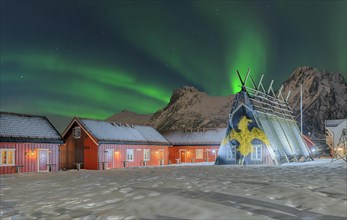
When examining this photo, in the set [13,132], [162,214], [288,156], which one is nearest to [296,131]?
[288,156]

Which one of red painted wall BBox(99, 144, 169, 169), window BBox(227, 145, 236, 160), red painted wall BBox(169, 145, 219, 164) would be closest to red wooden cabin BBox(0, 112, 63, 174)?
red painted wall BBox(99, 144, 169, 169)

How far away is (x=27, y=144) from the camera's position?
3584cm

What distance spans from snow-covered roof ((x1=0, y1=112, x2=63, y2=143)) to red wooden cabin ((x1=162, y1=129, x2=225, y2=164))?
2429 centimetres

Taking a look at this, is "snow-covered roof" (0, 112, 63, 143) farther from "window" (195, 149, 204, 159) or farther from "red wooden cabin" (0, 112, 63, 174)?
"window" (195, 149, 204, 159)

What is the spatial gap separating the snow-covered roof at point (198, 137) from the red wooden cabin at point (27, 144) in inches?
1011

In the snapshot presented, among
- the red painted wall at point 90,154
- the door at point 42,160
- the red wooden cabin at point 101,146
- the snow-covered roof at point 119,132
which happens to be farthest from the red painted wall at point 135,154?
the door at point 42,160

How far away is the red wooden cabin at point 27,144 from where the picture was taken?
3378cm

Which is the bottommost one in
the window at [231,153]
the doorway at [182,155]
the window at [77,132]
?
the doorway at [182,155]

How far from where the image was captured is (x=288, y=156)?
40.9m

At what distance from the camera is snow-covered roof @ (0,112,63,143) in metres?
34.7

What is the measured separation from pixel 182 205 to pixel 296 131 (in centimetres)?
4335

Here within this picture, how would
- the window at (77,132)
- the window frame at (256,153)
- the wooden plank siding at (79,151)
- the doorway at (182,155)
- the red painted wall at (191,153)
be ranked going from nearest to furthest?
the window frame at (256,153), the wooden plank siding at (79,151), the window at (77,132), the red painted wall at (191,153), the doorway at (182,155)

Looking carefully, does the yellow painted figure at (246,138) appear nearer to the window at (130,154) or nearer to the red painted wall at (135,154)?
the red painted wall at (135,154)

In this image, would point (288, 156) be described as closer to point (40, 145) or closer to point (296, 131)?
point (296, 131)
